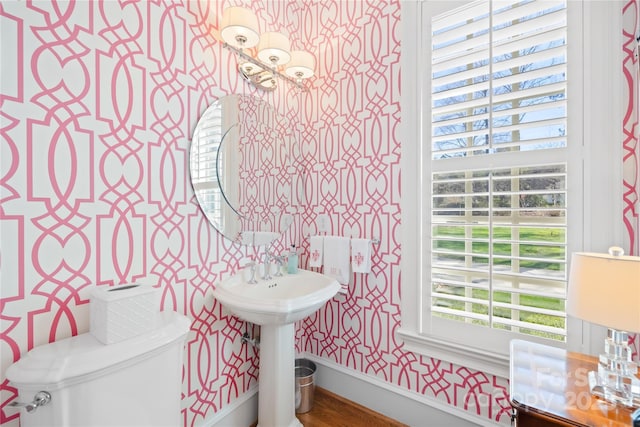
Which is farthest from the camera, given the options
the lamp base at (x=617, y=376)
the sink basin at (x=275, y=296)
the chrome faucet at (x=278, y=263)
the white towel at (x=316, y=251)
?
the white towel at (x=316, y=251)

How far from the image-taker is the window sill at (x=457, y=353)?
1.44m

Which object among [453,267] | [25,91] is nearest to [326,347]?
[453,267]

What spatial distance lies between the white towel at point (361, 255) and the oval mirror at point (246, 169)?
52cm

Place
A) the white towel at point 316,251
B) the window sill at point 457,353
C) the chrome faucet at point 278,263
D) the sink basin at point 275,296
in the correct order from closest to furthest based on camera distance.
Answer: the sink basin at point 275,296
the window sill at point 457,353
the chrome faucet at point 278,263
the white towel at point 316,251

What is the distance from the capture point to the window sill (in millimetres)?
1439

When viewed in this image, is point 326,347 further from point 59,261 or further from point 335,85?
point 335,85

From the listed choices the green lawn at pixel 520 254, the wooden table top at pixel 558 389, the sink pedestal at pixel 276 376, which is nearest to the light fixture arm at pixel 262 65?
the green lawn at pixel 520 254

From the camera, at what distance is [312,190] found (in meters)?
2.17

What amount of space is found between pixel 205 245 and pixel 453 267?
133 cm

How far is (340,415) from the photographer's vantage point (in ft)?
6.03

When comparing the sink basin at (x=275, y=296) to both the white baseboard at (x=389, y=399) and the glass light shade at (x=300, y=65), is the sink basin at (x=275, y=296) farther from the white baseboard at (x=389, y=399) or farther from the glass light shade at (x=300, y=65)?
the glass light shade at (x=300, y=65)

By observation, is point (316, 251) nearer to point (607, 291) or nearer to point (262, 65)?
point (262, 65)

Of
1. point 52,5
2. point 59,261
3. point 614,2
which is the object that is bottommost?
point 59,261

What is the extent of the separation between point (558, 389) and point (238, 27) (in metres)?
2.02
